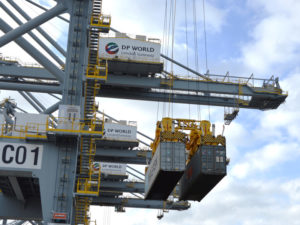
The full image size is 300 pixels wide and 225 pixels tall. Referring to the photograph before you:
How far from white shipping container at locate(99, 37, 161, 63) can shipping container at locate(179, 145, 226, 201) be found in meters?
11.0

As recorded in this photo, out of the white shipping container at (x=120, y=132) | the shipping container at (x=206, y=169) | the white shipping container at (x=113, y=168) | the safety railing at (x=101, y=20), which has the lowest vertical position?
the shipping container at (x=206, y=169)

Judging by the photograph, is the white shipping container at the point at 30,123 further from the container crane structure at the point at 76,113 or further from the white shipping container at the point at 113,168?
→ the white shipping container at the point at 113,168

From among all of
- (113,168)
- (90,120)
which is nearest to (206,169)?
(90,120)

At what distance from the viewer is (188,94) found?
40.0 meters

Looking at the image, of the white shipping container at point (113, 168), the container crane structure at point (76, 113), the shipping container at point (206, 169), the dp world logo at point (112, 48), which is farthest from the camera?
the white shipping container at point (113, 168)

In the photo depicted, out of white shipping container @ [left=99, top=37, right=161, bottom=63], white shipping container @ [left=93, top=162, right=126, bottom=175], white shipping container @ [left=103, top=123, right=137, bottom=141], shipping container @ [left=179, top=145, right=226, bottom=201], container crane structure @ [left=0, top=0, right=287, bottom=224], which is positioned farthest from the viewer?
white shipping container @ [left=93, top=162, right=126, bottom=175]

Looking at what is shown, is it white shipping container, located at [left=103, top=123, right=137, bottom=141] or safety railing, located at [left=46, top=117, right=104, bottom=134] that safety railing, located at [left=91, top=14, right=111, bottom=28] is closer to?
safety railing, located at [left=46, top=117, right=104, bottom=134]

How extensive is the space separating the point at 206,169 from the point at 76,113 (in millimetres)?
9082

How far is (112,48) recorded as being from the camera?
1487 inches

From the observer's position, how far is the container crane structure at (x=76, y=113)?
29328 millimetres

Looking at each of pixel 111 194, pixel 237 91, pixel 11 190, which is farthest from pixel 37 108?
pixel 237 91

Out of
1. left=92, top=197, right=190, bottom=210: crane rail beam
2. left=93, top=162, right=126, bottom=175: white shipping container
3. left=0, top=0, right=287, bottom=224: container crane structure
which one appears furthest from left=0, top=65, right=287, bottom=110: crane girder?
left=92, top=197, right=190, bottom=210: crane rail beam

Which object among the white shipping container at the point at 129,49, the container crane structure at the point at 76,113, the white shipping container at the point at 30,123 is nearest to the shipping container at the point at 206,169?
the container crane structure at the point at 76,113

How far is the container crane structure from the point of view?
2933cm
